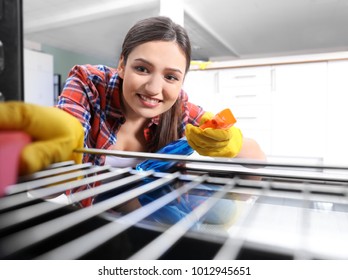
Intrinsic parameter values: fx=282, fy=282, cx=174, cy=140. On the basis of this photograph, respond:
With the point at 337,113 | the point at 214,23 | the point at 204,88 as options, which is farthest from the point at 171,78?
the point at 214,23

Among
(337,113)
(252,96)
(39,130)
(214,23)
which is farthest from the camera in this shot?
(214,23)

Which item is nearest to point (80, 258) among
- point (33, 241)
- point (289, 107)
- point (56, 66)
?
point (33, 241)

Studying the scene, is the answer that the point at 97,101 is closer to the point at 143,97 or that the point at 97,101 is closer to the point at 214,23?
the point at 143,97

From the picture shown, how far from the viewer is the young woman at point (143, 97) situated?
573 mm

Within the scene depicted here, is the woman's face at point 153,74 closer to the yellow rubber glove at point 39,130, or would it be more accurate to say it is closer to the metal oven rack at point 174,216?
the metal oven rack at point 174,216

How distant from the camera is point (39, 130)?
0.56 ft

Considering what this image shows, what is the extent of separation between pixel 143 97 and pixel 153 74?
0.20ft

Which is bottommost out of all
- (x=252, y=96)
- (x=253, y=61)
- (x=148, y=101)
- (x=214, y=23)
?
(x=148, y=101)

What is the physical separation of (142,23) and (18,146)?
0.56m

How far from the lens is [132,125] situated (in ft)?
2.54

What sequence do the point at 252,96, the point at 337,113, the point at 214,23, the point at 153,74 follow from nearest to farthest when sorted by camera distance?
the point at 153,74 < the point at 337,113 < the point at 252,96 < the point at 214,23

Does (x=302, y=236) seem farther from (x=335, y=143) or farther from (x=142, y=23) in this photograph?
(x=335, y=143)

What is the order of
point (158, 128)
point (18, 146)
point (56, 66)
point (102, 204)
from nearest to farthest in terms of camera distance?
point (18, 146), point (102, 204), point (158, 128), point (56, 66)
